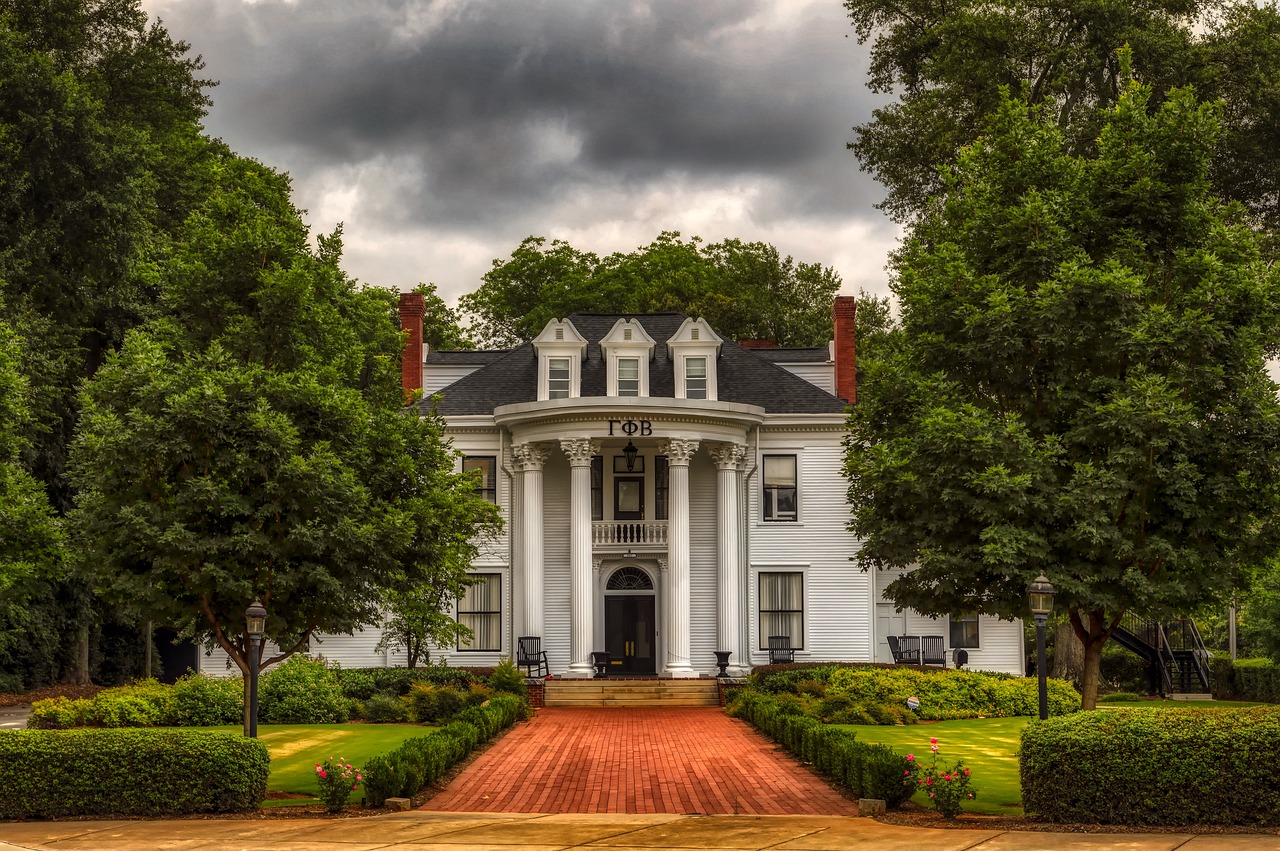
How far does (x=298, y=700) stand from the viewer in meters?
29.7

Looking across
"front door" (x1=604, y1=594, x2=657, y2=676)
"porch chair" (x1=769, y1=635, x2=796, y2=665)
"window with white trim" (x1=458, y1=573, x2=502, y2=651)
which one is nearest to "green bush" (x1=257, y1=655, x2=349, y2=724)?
"window with white trim" (x1=458, y1=573, x2=502, y2=651)

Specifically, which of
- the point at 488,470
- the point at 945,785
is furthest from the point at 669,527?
the point at 945,785

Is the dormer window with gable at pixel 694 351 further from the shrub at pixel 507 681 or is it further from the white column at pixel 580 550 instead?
the shrub at pixel 507 681

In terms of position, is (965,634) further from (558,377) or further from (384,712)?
(384,712)

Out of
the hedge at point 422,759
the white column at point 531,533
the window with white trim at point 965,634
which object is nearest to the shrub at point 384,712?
the hedge at point 422,759

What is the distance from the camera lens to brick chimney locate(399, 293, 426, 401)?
42312mm

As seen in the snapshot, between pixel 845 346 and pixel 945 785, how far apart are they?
27567 mm

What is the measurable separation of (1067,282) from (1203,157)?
2.97 m

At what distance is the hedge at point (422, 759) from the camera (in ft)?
56.6

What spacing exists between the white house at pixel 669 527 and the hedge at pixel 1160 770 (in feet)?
76.0

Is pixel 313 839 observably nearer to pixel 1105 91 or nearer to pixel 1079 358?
pixel 1079 358

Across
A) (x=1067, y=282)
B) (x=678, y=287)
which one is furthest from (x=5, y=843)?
(x=678, y=287)

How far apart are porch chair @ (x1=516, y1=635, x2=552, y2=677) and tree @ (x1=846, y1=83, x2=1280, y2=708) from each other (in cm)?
1976

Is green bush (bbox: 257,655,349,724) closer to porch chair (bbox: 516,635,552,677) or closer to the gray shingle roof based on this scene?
porch chair (bbox: 516,635,552,677)
